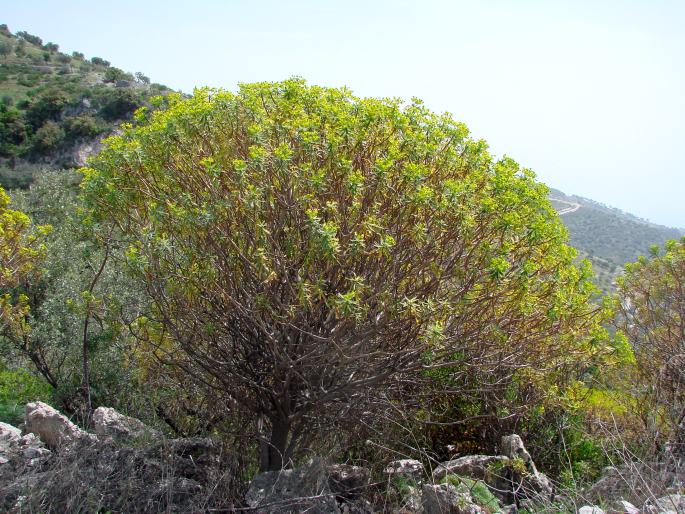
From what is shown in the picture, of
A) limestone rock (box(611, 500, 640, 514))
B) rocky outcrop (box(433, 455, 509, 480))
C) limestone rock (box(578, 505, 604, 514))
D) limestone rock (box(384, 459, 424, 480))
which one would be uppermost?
limestone rock (box(611, 500, 640, 514))

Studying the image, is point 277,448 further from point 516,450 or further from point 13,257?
point 13,257

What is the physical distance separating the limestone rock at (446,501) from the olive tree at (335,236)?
3.69 ft

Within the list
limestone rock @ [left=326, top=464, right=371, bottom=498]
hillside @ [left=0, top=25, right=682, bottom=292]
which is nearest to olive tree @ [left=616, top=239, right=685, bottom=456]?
limestone rock @ [left=326, top=464, right=371, bottom=498]

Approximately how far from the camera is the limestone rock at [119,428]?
636cm

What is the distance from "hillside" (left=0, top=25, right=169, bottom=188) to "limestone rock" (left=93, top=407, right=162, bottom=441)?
31.8 metres

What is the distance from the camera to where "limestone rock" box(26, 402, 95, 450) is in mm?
6195

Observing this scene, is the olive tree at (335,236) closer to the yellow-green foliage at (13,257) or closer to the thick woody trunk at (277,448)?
the thick woody trunk at (277,448)

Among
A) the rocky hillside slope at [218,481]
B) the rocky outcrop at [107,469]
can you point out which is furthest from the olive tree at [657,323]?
the rocky outcrop at [107,469]

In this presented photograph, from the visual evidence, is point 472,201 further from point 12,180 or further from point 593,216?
point 593,216

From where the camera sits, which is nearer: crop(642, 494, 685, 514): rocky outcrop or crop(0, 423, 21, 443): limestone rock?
crop(642, 494, 685, 514): rocky outcrop

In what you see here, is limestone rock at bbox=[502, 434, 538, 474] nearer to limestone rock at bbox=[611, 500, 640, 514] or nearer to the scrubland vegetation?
the scrubland vegetation

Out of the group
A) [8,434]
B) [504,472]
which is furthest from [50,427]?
[504,472]

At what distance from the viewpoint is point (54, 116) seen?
44000 mm

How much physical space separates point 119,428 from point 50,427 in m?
0.78
